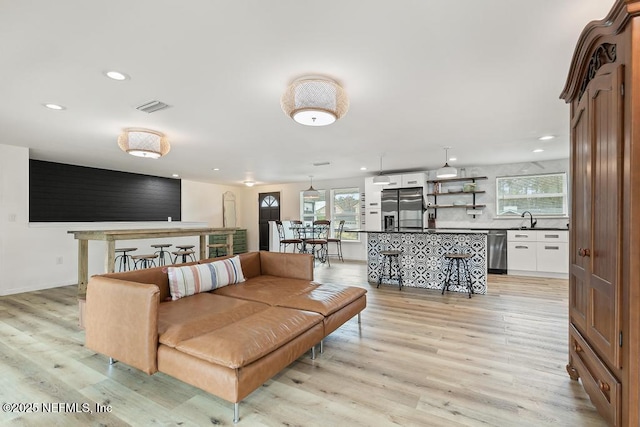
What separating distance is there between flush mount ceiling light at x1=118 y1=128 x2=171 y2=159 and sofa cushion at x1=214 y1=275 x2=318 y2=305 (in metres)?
2.17

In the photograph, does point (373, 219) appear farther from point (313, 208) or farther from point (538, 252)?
point (538, 252)

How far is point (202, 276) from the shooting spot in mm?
3078

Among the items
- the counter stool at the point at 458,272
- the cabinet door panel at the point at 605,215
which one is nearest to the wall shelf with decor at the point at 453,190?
the counter stool at the point at 458,272

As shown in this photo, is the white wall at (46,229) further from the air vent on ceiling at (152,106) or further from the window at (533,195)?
the air vent on ceiling at (152,106)

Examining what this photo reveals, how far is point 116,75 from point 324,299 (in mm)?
2610

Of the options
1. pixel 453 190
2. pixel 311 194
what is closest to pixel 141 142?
pixel 311 194

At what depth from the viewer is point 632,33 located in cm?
132

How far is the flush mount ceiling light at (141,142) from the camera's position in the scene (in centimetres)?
388

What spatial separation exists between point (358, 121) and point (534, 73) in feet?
5.90

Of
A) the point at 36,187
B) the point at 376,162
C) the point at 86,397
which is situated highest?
the point at 376,162

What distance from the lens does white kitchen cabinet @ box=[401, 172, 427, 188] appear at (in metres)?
6.92

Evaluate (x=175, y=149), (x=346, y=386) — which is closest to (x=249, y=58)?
(x=346, y=386)

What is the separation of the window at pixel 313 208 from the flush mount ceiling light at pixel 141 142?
5387 mm

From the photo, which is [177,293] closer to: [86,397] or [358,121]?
[86,397]
